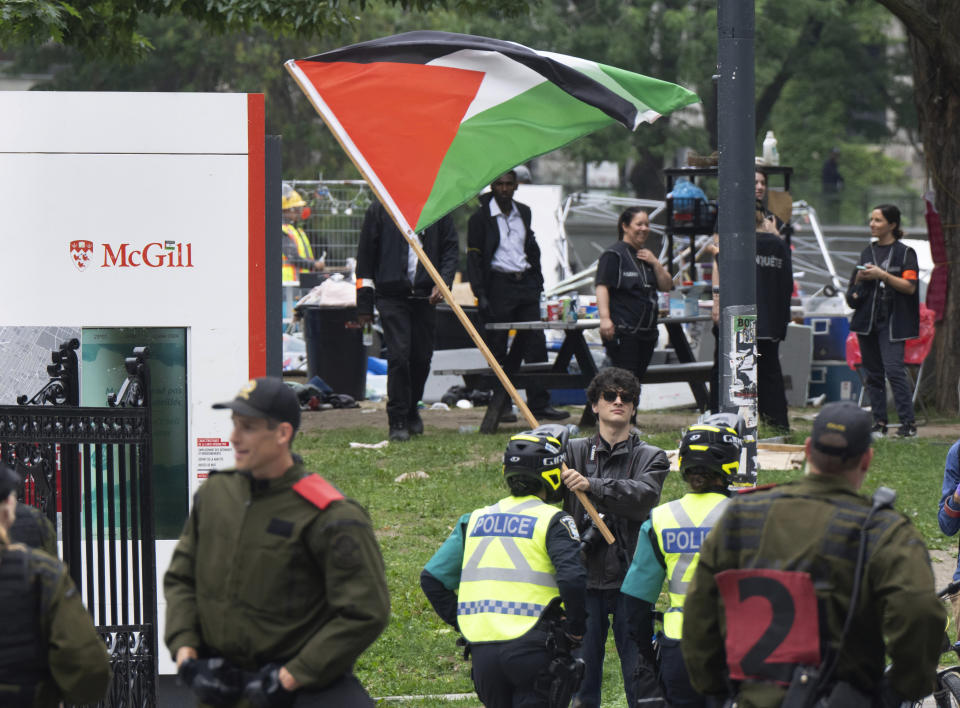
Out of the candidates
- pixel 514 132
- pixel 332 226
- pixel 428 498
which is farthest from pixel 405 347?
pixel 332 226

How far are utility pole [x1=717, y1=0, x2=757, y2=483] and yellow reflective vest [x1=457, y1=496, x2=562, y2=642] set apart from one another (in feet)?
4.73

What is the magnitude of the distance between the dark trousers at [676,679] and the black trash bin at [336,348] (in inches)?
465

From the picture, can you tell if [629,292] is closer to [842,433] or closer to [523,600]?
[523,600]

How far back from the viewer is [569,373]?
14016mm

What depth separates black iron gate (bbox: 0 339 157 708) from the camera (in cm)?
626

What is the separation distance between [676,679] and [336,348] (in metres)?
12.1

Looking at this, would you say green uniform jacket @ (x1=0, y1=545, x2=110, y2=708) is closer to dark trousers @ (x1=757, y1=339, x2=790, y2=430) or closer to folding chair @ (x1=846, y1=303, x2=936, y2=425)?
dark trousers @ (x1=757, y1=339, x2=790, y2=430)

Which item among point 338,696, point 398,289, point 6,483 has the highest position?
point 398,289

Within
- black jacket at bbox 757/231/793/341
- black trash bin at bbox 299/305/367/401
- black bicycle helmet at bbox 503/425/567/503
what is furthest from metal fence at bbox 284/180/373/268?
black bicycle helmet at bbox 503/425/567/503

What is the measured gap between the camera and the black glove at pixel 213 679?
14.3 feet

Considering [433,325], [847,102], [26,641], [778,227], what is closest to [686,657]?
[26,641]

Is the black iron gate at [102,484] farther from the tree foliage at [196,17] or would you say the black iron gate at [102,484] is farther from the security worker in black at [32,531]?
the tree foliage at [196,17]

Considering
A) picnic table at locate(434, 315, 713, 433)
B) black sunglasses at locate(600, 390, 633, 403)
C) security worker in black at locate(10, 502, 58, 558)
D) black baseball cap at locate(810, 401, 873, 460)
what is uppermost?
black baseball cap at locate(810, 401, 873, 460)

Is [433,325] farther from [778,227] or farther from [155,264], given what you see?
[155,264]
